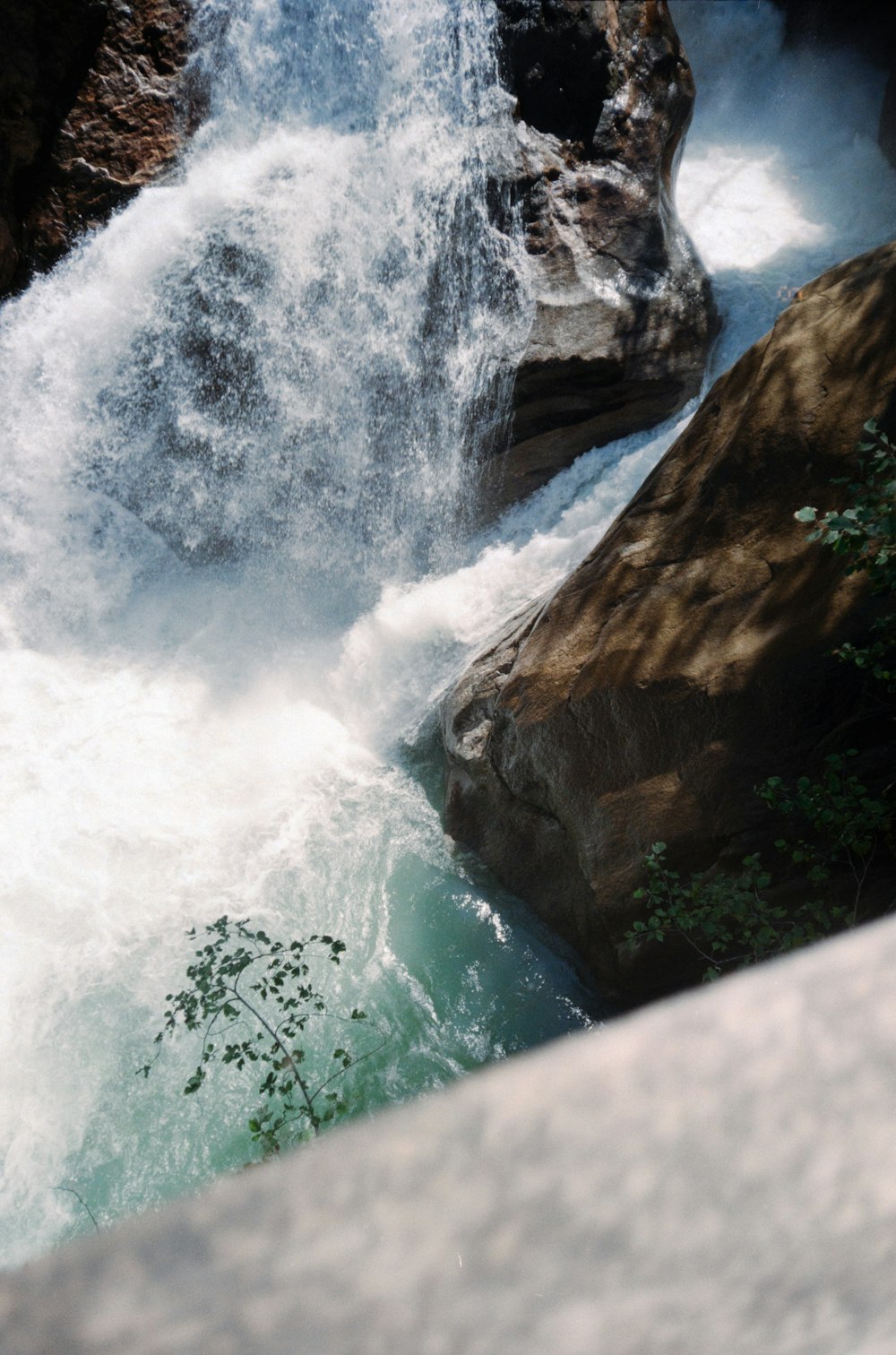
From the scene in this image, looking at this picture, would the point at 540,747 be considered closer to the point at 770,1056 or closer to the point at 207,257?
the point at 770,1056

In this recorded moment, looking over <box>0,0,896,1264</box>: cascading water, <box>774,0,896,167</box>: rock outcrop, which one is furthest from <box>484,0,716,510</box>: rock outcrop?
<box>774,0,896,167</box>: rock outcrop

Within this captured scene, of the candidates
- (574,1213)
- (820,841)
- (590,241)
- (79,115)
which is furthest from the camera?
(590,241)

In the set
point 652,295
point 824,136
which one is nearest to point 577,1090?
point 652,295

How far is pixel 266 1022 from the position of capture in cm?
339

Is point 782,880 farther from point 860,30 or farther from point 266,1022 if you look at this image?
point 860,30

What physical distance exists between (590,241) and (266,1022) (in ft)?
16.7

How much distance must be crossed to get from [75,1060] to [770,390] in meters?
3.34

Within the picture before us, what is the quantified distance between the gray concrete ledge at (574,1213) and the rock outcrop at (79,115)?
6490mm

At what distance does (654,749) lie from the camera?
10.7ft

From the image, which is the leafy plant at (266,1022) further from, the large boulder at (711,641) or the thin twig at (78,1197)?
the large boulder at (711,641)

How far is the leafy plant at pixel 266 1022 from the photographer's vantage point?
2883mm

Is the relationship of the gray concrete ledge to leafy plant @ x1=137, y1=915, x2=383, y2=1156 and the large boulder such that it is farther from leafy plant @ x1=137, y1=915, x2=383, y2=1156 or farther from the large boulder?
the large boulder

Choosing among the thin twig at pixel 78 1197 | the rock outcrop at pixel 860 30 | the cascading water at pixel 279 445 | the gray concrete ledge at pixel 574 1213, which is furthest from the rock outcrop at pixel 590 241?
the gray concrete ledge at pixel 574 1213

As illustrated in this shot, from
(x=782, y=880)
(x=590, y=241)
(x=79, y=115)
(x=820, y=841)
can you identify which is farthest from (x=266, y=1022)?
(x=79, y=115)
